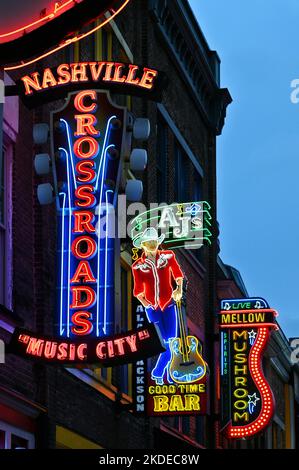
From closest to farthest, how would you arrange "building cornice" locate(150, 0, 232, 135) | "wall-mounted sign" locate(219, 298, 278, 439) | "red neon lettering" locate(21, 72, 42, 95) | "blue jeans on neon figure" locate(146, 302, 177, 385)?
1. "red neon lettering" locate(21, 72, 42, 95)
2. "blue jeans on neon figure" locate(146, 302, 177, 385)
3. "building cornice" locate(150, 0, 232, 135)
4. "wall-mounted sign" locate(219, 298, 278, 439)

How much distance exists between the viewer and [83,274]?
17047mm

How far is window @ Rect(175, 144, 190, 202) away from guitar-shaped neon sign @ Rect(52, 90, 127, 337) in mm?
12708

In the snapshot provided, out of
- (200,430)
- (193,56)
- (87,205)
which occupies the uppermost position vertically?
(193,56)

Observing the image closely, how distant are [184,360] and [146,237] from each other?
8.61 ft

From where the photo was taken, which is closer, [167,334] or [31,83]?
[31,83]

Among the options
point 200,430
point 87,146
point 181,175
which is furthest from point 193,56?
point 87,146

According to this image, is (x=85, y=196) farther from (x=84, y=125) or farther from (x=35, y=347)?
(x=35, y=347)

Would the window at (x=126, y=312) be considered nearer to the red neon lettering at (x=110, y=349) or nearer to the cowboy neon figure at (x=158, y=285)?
the cowboy neon figure at (x=158, y=285)

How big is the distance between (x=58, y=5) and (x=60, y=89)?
508cm

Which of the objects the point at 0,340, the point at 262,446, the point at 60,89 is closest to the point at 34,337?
the point at 0,340

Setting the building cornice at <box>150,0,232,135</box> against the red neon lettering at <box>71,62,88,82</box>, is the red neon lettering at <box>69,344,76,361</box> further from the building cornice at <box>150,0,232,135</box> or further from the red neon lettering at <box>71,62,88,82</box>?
the building cornice at <box>150,0,232,135</box>

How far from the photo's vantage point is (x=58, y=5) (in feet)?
38.9

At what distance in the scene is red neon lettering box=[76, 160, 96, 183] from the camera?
1728cm

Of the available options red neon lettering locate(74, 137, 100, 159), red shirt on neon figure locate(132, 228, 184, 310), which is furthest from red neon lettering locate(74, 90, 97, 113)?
red shirt on neon figure locate(132, 228, 184, 310)
